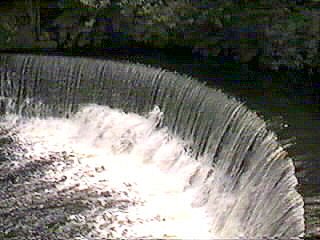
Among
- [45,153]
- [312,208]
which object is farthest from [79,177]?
[312,208]

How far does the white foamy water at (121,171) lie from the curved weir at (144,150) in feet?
0.05

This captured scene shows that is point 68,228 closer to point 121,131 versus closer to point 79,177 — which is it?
point 79,177

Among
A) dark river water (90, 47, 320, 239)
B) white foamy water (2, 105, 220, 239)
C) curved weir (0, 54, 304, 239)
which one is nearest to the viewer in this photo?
dark river water (90, 47, 320, 239)

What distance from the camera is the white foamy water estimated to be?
7156 millimetres

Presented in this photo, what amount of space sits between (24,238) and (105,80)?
11.3 ft

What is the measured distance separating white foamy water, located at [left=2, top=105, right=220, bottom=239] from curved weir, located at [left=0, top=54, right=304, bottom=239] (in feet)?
0.05

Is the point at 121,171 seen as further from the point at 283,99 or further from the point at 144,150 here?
the point at 283,99

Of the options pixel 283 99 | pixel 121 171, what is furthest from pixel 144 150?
pixel 283 99

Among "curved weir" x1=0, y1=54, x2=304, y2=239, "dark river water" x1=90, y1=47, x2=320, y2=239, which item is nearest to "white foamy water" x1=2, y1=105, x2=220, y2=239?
"curved weir" x1=0, y1=54, x2=304, y2=239

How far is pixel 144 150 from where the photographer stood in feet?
29.0

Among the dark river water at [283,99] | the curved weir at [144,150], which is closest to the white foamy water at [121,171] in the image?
the curved weir at [144,150]

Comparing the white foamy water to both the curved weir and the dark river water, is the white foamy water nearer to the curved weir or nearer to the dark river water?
the curved weir

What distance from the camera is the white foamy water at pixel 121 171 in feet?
23.5

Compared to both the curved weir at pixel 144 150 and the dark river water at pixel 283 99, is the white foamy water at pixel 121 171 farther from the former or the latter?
the dark river water at pixel 283 99
